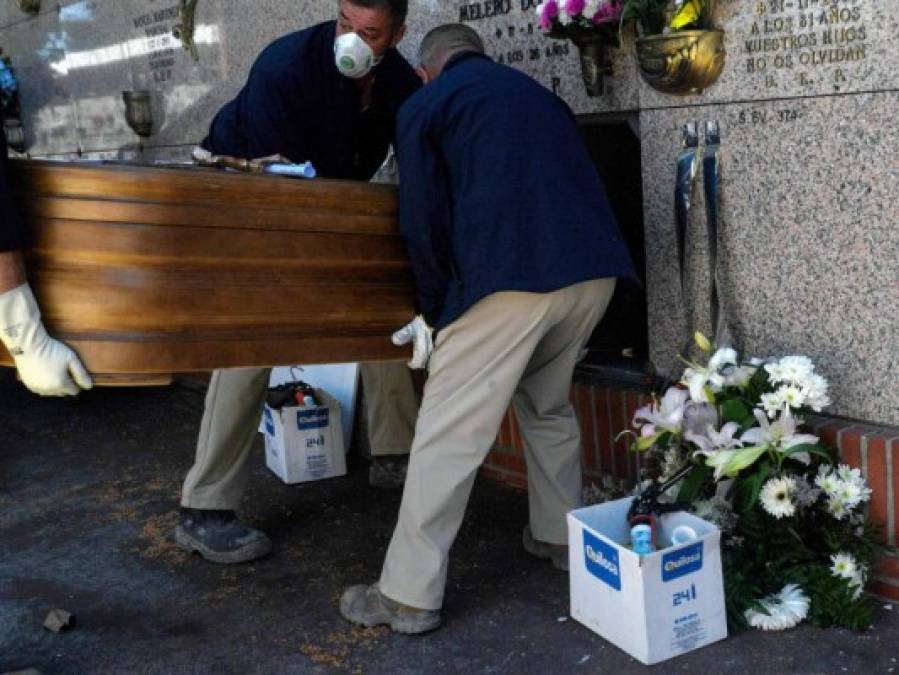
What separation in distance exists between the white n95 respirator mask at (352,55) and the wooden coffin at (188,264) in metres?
0.60

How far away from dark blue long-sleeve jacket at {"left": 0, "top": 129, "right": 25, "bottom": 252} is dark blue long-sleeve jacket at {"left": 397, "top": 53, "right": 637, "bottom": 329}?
38.8 inches

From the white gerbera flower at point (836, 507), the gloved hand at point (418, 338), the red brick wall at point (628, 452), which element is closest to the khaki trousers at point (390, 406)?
the red brick wall at point (628, 452)

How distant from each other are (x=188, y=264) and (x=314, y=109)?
1.01 meters

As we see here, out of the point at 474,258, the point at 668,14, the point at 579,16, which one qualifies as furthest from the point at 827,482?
the point at 579,16

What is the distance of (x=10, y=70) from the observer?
820cm

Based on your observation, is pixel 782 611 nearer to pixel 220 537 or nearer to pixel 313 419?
pixel 220 537

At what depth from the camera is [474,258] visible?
9.81 ft

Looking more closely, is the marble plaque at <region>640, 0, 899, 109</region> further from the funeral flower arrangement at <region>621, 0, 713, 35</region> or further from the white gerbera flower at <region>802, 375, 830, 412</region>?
the white gerbera flower at <region>802, 375, 830, 412</region>

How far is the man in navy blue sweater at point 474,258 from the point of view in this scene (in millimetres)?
2957

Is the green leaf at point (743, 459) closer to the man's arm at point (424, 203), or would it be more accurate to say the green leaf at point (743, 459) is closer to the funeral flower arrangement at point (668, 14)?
the man's arm at point (424, 203)

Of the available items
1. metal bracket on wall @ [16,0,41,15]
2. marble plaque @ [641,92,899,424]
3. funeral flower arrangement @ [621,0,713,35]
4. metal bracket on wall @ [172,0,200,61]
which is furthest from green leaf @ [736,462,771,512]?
metal bracket on wall @ [16,0,41,15]

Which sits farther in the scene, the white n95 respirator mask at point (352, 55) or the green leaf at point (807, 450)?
the white n95 respirator mask at point (352, 55)

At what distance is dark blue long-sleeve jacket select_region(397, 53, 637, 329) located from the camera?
2.95 metres

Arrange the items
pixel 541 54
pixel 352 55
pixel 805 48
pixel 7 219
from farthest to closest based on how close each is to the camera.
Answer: pixel 541 54
pixel 352 55
pixel 805 48
pixel 7 219
